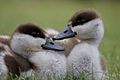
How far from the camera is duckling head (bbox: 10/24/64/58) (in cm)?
436

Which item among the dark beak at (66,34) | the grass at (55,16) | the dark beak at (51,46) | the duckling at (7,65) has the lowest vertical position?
the duckling at (7,65)

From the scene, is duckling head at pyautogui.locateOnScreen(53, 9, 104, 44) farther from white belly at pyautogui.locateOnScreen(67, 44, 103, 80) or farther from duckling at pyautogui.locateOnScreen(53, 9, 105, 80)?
white belly at pyautogui.locateOnScreen(67, 44, 103, 80)

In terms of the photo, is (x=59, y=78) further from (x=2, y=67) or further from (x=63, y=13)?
(x=63, y=13)

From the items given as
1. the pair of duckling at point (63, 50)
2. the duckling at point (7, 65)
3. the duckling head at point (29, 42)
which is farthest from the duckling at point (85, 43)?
the duckling at point (7, 65)

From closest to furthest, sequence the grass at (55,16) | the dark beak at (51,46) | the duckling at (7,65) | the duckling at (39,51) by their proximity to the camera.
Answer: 1. the duckling at (7,65)
2. the duckling at (39,51)
3. the dark beak at (51,46)
4. the grass at (55,16)

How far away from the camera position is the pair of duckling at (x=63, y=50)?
14.1 feet

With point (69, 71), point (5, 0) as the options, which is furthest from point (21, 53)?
point (5, 0)

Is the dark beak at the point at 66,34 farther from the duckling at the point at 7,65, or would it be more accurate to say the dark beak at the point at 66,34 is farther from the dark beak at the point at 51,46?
the duckling at the point at 7,65

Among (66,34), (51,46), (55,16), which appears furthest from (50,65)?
(55,16)

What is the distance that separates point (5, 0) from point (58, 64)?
16.0 m

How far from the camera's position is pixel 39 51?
4.46 meters

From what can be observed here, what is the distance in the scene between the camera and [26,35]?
4.39 m

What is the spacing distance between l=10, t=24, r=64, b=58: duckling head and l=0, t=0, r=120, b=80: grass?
83 cm

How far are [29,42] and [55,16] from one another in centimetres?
1164
